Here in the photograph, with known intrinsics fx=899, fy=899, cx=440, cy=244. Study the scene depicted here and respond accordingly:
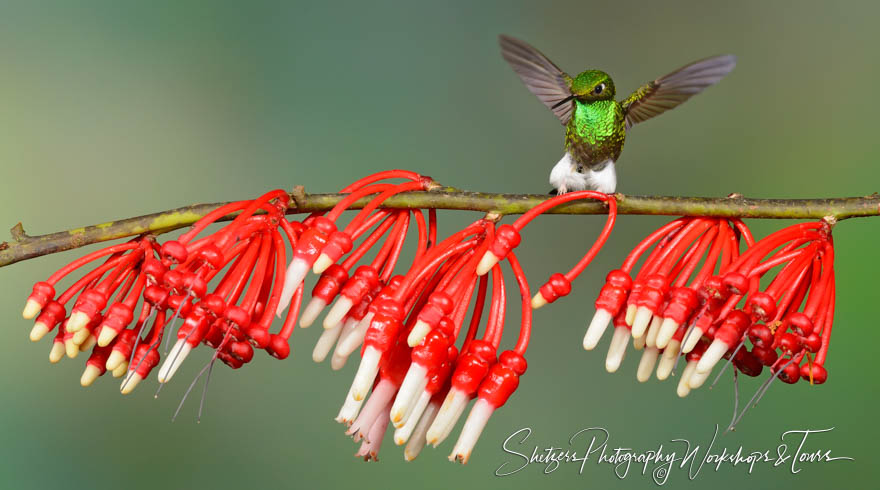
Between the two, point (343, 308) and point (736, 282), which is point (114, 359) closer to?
point (343, 308)

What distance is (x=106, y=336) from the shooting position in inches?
40.8

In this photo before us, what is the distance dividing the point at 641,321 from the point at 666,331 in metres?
0.03

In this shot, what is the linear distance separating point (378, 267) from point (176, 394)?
1060 millimetres

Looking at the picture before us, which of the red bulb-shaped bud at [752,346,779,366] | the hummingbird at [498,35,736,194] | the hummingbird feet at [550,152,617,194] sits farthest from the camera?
the hummingbird feet at [550,152,617,194]

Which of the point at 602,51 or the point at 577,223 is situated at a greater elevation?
the point at 602,51

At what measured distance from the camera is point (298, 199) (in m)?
1.16

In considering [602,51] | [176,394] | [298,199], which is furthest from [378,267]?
[602,51]

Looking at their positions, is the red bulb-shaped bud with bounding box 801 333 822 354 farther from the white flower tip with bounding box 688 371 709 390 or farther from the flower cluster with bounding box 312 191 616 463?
the flower cluster with bounding box 312 191 616 463

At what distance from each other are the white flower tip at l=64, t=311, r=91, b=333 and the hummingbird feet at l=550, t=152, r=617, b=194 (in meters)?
0.86

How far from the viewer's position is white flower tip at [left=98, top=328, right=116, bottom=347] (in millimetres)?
1032

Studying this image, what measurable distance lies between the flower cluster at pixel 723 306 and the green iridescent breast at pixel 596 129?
0.39 metres

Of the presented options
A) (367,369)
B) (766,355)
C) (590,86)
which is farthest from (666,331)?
(590,86)

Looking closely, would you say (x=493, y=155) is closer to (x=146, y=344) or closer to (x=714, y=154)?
(x=714, y=154)

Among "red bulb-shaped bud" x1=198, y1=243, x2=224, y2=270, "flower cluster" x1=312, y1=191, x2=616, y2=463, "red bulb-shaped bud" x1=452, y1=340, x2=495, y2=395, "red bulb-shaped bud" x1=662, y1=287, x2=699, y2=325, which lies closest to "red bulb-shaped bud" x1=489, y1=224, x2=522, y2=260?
"flower cluster" x1=312, y1=191, x2=616, y2=463
